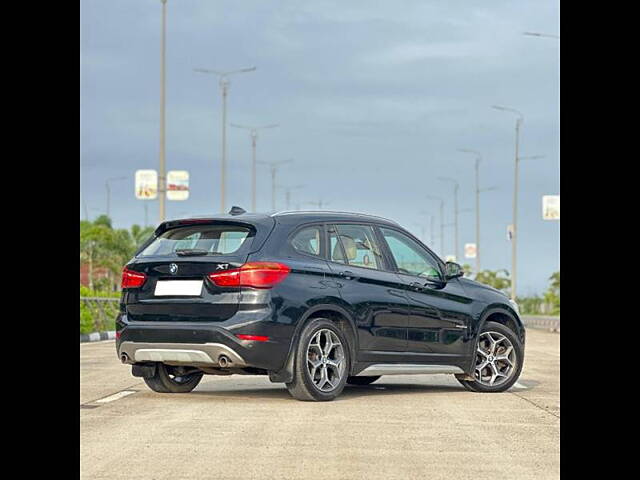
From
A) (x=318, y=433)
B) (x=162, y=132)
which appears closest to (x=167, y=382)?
(x=318, y=433)

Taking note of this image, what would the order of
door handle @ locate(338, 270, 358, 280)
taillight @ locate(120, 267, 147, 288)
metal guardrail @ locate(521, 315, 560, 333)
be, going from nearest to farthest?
taillight @ locate(120, 267, 147, 288), door handle @ locate(338, 270, 358, 280), metal guardrail @ locate(521, 315, 560, 333)

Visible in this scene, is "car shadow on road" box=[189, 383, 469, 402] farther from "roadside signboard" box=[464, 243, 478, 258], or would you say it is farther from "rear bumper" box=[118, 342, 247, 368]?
"roadside signboard" box=[464, 243, 478, 258]

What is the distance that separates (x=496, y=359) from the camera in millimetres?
14805

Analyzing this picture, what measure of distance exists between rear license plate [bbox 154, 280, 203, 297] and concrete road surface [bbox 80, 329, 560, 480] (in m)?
0.99

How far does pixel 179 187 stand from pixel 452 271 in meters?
48.3

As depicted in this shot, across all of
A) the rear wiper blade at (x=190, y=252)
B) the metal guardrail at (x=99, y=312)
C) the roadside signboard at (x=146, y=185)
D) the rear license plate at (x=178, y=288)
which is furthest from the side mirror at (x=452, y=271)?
the roadside signboard at (x=146, y=185)

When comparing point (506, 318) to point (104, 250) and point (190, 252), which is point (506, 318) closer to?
point (190, 252)

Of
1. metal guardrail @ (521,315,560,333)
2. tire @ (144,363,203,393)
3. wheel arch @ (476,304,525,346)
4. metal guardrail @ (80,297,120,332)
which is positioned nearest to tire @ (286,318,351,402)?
tire @ (144,363,203,393)

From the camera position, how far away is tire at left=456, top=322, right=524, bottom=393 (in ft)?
48.2

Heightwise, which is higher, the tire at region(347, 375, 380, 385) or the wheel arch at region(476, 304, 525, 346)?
the wheel arch at region(476, 304, 525, 346)

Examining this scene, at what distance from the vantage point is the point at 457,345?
564 inches
